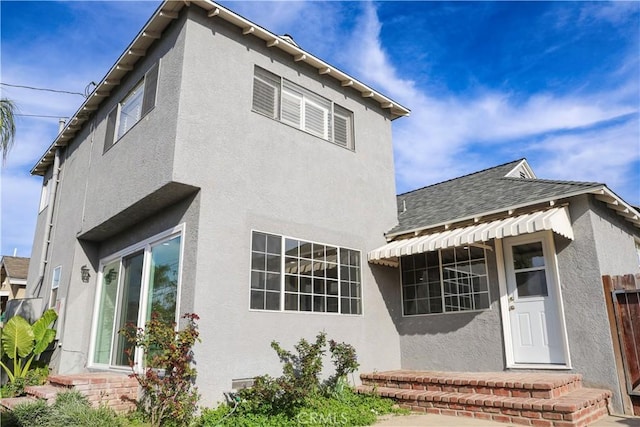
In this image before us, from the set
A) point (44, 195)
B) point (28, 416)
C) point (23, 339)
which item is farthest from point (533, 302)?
point (44, 195)

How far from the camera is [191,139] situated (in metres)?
10.4

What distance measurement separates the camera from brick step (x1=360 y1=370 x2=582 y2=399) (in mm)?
9242

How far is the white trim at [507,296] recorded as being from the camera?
1077 centimetres

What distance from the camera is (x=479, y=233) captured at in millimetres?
11500

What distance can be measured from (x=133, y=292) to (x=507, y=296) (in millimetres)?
11170

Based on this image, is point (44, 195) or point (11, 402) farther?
point (44, 195)

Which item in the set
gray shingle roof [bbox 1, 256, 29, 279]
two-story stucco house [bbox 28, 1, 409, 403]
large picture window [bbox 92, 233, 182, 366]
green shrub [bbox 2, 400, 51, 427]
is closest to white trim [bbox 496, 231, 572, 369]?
two-story stucco house [bbox 28, 1, 409, 403]

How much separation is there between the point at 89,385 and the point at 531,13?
16828 millimetres

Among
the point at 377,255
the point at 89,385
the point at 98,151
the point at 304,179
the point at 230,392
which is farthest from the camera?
the point at 98,151

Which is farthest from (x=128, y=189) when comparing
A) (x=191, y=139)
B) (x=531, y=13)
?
(x=531, y=13)

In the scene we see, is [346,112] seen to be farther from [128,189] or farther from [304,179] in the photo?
[128,189]

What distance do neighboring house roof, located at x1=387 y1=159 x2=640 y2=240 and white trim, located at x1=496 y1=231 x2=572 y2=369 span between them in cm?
100

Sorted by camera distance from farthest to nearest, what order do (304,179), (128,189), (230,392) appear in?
(304,179) → (128,189) → (230,392)

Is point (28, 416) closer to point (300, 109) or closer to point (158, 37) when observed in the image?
point (158, 37)
